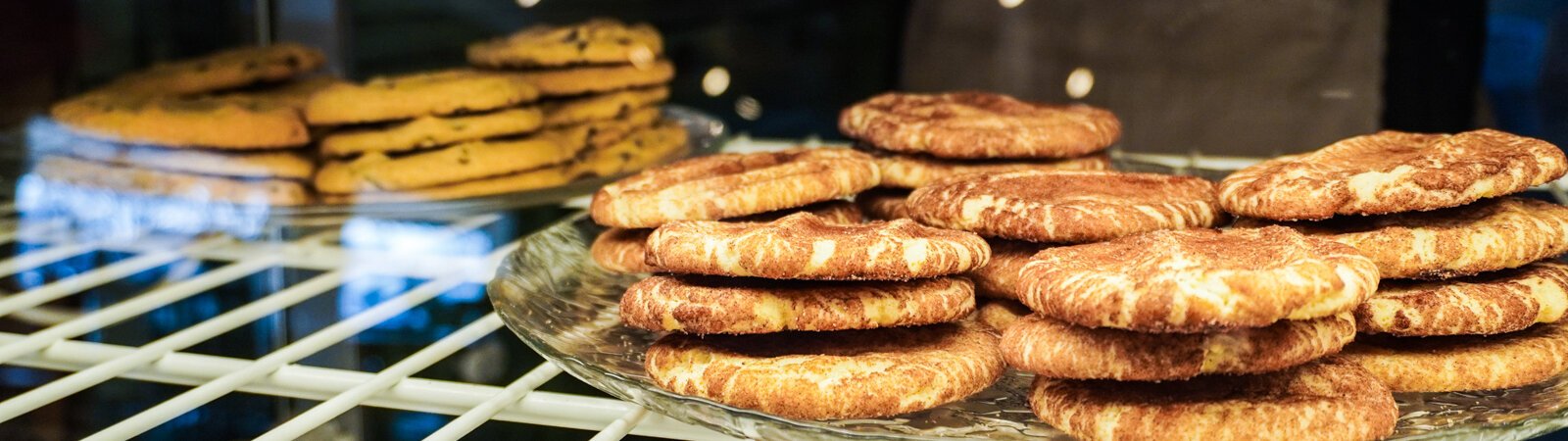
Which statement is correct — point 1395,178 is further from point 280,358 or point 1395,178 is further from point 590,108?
point 590,108

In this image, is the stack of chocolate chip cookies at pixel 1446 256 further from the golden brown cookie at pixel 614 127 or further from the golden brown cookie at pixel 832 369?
the golden brown cookie at pixel 614 127

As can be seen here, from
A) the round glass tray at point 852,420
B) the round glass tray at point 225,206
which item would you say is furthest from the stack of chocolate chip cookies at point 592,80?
the round glass tray at point 852,420

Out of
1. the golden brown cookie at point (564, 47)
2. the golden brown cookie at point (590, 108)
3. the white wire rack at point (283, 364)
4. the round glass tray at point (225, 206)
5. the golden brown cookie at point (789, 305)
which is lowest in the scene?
the white wire rack at point (283, 364)

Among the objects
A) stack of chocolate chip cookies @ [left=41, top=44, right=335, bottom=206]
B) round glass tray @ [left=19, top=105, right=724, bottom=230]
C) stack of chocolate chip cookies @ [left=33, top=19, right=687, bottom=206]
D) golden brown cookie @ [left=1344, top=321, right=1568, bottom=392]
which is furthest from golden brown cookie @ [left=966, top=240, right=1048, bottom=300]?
stack of chocolate chip cookies @ [left=41, top=44, right=335, bottom=206]

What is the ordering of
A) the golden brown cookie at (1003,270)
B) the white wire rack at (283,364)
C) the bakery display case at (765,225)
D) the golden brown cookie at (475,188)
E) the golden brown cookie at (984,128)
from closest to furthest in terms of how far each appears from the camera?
the bakery display case at (765,225) < the white wire rack at (283,364) < the golden brown cookie at (1003,270) < the golden brown cookie at (984,128) < the golden brown cookie at (475,188)

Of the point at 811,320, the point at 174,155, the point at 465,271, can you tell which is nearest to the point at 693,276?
the point at 811,320

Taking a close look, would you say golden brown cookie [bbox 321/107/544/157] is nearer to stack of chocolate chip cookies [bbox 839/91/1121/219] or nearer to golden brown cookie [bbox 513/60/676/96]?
golden brown cookie [bbox 513/60/676/96]

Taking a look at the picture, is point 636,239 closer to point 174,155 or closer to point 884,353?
point 884,353
